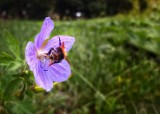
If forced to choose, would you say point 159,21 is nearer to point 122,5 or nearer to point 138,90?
point 138,90

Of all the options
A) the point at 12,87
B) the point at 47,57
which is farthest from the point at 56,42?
the point at 12,87

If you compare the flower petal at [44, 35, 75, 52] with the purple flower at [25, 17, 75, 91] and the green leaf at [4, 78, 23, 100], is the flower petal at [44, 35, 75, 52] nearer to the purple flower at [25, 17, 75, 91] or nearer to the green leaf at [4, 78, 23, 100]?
the purple flower at [25, 17, 75, 91]

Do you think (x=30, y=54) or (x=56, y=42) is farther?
(x=56, y=42)

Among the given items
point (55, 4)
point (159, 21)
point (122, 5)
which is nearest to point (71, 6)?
point (55, 4)

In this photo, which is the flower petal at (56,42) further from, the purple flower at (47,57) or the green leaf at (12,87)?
the green leaf at (12,87)

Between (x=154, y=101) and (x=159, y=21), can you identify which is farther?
(x=159, y=21)

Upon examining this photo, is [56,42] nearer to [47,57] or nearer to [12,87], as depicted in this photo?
[47,57]

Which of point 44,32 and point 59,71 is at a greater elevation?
point 44,32
